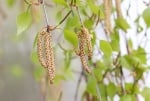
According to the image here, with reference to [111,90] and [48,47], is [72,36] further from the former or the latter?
[111,90]

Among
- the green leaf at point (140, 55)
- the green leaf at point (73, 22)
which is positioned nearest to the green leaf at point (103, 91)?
the green leaf at point (140, 55)

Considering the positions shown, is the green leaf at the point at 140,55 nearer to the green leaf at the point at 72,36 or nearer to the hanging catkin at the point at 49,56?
the green leaf at the point at 72,36

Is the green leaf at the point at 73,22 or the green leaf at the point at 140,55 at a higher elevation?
the green leaf at the point at 73,22

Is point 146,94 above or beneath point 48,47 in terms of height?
beneath

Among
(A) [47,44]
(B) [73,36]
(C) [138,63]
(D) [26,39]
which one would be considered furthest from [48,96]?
(A) [47,44]

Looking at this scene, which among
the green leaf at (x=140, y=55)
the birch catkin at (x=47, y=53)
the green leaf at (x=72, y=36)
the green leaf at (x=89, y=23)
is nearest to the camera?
the birch catkin at (x=47, y=53)

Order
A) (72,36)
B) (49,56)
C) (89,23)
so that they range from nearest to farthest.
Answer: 1. (49,56)
2. (72,36)
3. (89,23)

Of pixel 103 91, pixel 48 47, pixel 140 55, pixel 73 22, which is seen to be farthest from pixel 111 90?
pixel 48 47

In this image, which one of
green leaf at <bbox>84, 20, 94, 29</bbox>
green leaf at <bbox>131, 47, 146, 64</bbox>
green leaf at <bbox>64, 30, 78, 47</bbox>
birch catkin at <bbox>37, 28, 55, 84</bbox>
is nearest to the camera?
birch catkin at <bbox>37, 28, 55, 84</bbox>

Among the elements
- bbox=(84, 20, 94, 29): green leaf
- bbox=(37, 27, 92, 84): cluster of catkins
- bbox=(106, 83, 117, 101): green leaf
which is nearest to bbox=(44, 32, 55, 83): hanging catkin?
bbox=(37, 27, 92, 84): cluster of catkins

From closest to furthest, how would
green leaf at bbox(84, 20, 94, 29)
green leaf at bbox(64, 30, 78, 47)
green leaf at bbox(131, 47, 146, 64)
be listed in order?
green leaf at bbox(64, 30, 78, 47) < green leaf at bbox(84, 20, 94, 29) < green leaf at bbox(131, 47, 146, 64)

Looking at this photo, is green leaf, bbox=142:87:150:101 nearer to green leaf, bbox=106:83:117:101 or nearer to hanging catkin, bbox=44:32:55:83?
green leaf, bbox=106:83:117:101
